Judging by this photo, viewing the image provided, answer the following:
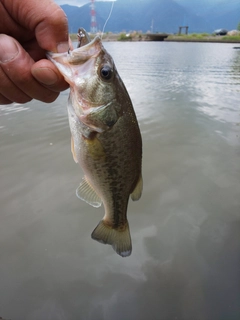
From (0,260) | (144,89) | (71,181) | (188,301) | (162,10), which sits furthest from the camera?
(162,10)

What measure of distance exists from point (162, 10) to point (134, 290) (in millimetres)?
215142

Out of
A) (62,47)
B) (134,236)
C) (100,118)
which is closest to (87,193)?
(100,118)

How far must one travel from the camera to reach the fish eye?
154cm

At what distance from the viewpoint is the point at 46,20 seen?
1477mm

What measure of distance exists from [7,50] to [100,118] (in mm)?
633

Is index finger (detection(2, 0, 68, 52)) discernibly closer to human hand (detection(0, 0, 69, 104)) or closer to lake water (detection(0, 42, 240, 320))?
human hand (detection(0, 0, 69, 104))

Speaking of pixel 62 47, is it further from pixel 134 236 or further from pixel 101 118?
pixel 134 236

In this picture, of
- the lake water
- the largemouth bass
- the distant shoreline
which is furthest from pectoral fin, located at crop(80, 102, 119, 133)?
the distant shoreline

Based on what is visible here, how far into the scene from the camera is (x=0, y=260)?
331 centimetres

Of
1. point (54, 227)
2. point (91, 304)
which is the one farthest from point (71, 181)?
point (91, 304)

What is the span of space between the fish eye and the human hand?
9.6 inches

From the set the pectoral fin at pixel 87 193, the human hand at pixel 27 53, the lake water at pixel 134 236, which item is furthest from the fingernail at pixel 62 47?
the lake water at pixel 134 236

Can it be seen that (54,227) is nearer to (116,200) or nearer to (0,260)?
(0,260)

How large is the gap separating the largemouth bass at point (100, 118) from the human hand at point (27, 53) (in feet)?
0.26
